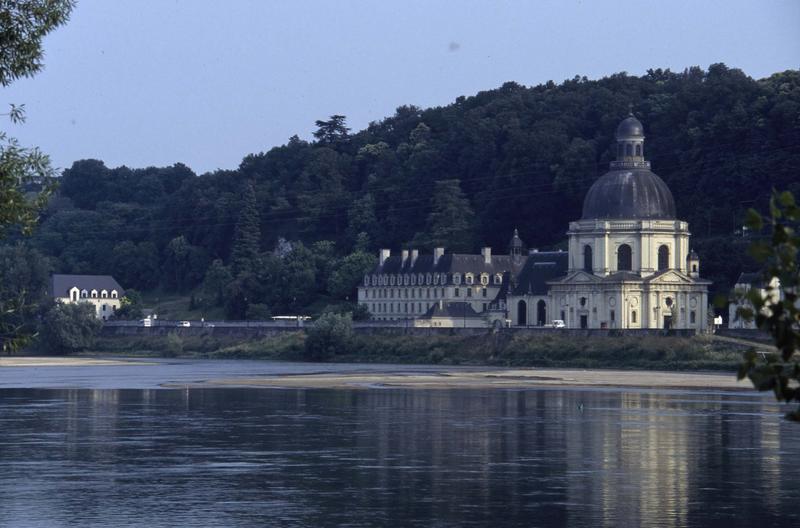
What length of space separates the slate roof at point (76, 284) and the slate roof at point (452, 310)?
47.1m

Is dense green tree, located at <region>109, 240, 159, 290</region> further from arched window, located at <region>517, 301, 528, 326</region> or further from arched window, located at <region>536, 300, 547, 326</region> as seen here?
arched window, located at <region>536, 300, 547, 326</region>

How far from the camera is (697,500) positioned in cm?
3184

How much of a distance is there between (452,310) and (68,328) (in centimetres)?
3194

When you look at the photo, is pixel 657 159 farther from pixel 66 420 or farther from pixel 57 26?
pixel 57 26

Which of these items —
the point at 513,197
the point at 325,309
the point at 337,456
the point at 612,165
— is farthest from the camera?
the point at 513,197

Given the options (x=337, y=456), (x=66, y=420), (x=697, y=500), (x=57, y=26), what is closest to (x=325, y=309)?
(x=66, y=420)

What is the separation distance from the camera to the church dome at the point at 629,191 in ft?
365

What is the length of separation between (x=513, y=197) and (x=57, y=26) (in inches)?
4852

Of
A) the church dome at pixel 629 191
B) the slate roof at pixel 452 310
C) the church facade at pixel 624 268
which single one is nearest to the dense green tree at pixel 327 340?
the slate roof at pixel 452 310

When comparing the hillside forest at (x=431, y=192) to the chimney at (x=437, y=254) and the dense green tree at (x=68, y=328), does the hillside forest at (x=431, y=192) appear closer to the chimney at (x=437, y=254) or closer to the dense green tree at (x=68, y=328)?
the dense green tree at (x=68, y=328)

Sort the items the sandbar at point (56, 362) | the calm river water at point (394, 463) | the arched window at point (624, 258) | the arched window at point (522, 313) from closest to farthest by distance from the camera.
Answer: the calm river water at point (394, 463), the sandbar at point (56, 362), the arched window at point (624, 258), the arched window at point (522, 313)

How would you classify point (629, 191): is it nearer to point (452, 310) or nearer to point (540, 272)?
point (540, 272)

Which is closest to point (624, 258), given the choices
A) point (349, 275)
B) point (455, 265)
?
point (455, 265)

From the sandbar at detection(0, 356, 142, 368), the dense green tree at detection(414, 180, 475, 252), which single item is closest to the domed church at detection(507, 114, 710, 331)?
the dense green tree at detection(414, 180, 475, 252)
